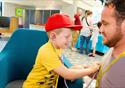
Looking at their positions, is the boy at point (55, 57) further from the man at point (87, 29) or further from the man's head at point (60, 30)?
the man at point (87, 29)

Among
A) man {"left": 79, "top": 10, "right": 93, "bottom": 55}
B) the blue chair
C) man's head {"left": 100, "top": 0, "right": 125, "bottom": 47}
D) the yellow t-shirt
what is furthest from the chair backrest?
man {"left": 79, "top": 10, "right": 93, "bottom": 55}

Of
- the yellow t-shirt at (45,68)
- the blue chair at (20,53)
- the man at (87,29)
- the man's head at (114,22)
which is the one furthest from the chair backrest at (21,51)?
the man at (87,29)

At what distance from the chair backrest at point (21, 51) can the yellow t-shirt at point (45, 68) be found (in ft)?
1.33

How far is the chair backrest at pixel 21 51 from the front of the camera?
1916 mm

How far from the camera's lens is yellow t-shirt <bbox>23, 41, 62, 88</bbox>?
1423 millimetres

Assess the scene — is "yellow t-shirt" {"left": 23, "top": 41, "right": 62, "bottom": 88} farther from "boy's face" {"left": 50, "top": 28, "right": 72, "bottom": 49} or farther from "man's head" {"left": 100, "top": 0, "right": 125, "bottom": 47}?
"man's head" {"left": 100, "top": 0, "right": 125, "bottom": 47}

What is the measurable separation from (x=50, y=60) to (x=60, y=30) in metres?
0.19

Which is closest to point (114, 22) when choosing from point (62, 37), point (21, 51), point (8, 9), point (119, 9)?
point (119, 9)

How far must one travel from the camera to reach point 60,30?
4.73 ft

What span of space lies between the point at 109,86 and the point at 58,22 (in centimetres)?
65

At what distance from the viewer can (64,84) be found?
162cm

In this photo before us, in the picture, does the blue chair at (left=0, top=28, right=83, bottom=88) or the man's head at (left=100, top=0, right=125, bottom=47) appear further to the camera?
the blue chair at (left=0, top=28, right=83, bottom=88)

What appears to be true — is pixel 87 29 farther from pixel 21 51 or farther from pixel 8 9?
pixel 8 9

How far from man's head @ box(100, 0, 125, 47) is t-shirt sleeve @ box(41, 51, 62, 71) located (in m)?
0.48
